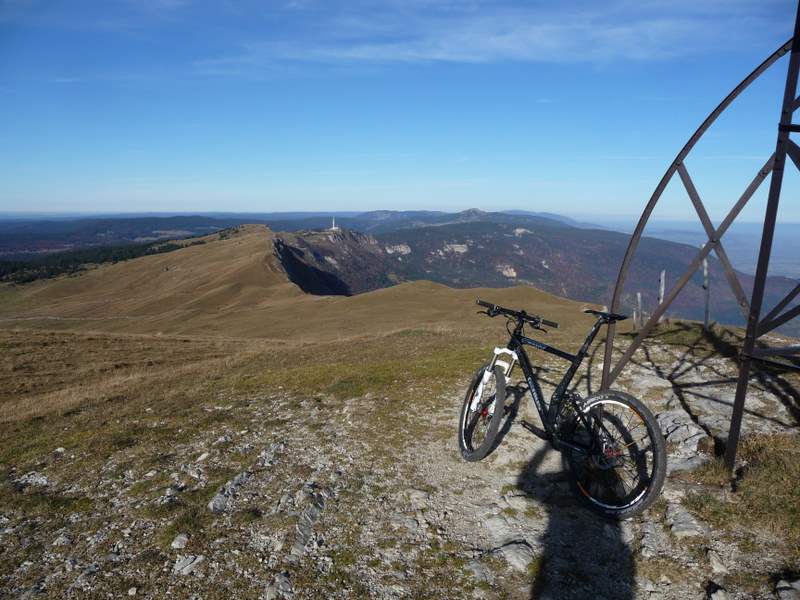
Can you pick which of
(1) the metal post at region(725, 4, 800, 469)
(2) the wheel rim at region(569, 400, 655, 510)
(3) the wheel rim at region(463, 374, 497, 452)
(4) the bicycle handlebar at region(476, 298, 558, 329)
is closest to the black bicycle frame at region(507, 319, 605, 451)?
(4) the bicycle handlebar at region(476, 298, 558, 329)

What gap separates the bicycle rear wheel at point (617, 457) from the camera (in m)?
6.18

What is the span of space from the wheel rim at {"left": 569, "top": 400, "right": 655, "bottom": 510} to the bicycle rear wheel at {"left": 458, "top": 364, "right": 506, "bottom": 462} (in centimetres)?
159

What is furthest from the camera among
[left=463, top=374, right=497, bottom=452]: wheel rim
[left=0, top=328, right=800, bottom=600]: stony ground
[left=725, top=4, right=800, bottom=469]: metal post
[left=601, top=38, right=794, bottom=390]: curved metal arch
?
[left=463, top=374, right=497, bottom=452]: wheel rim

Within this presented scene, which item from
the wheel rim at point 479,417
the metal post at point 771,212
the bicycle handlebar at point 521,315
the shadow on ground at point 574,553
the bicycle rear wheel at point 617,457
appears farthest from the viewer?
the wheel rim at point 479,417

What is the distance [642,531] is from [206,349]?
29005mm

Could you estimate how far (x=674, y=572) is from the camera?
17.6ft

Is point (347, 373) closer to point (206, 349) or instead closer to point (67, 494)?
point (67, 494)

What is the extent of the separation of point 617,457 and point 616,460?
0.04m

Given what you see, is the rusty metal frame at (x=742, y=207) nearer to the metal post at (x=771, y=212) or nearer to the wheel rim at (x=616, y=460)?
the metal post at (x=771, y=212)

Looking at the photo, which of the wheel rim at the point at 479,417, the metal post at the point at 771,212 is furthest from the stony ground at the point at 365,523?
the metal post at the point at 771,212

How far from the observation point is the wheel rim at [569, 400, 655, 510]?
6.47 m

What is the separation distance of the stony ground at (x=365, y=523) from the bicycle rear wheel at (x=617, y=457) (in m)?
0.32

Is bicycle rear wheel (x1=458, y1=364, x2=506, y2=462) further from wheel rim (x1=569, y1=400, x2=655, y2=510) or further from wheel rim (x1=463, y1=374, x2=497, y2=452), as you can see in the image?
wheel rim (x1=569, y1=400, x2=655, y2=510)

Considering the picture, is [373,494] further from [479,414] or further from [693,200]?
[693,200]
